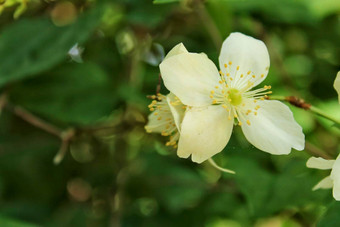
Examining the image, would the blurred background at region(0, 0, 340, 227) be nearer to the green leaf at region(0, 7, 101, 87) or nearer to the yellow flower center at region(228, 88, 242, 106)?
the green leaf at region(0, 7, 101, 87)

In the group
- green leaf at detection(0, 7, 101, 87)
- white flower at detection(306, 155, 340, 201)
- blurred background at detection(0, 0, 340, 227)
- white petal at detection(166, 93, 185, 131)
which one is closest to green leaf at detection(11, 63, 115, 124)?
blurred background at detection(0, 0, 340, 227)

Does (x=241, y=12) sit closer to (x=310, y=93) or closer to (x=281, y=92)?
(x=281, y=92)

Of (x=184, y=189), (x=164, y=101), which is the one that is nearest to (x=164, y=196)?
(x=184, y=189)

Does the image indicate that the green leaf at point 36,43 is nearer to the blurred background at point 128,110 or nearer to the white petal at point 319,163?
the blurred background at point 128,110

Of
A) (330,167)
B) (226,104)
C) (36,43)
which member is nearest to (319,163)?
(330,167)

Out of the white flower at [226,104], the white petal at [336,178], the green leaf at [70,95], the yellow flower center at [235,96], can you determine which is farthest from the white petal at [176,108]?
the green leaf at [70,95]
